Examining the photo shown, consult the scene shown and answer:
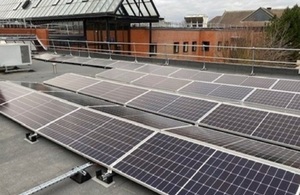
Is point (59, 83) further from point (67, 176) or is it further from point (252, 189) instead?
point (252, 189)

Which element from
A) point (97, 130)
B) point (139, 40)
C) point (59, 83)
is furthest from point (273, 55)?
point (97, 130)

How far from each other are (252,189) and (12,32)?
27.4 metres

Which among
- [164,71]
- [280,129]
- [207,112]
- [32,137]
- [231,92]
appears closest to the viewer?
[280,129]

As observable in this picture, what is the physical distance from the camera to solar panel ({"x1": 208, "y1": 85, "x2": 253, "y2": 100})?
26.3 feet

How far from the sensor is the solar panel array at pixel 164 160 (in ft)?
10.2

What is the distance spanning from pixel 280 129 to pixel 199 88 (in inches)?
160

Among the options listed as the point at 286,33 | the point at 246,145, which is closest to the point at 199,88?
the point at 246,145

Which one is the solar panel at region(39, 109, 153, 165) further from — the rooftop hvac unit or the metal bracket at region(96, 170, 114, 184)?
the rooftop hvac unit

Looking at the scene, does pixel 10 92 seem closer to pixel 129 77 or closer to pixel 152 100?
pixel 152 100

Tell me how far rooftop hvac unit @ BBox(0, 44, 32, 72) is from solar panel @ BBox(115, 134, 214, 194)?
11.6 m

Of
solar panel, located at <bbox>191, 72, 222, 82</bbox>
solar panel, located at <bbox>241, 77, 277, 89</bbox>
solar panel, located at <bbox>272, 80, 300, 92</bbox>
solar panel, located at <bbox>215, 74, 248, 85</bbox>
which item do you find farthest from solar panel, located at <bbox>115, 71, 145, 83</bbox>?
solar panel, located at <bbox>272, 80, 300, 92</bbox>

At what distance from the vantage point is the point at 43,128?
5.30m

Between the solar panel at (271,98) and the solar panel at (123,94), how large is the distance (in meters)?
3.12

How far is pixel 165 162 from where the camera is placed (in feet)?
12.2
